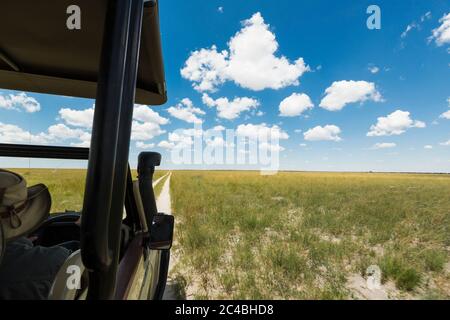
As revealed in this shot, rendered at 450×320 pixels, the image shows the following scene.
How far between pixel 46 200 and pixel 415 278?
4636 mm

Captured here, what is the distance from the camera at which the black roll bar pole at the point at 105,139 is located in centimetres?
52

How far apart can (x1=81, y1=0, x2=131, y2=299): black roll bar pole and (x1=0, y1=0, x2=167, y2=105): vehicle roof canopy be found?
0.81 ft

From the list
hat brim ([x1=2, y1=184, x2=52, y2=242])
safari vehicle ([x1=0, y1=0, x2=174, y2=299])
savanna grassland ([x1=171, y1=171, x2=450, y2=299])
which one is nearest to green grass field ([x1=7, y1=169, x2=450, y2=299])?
savanna grassland ([x1=171, y1=171, x2=450, y2=299])

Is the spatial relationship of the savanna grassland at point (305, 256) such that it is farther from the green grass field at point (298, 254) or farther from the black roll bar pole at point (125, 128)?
the black roll bar pole at point (125, 128)

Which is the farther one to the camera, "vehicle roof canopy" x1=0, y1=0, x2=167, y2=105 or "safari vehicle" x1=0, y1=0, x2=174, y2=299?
"vehicle roof canopy" x1=0, y1=0, x2=167, y2=105

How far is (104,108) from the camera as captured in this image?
1.75 ft

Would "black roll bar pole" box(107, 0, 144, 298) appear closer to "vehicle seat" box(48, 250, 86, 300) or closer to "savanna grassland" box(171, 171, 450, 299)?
"vehicle seat" box(48, 250, 86, 300)

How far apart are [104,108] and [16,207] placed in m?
0.56

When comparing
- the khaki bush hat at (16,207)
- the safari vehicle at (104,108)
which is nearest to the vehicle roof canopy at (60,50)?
the safari vehicle at (104,108)

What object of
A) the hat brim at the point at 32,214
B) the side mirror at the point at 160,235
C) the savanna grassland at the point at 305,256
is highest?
the hat brim at the point at 32,214

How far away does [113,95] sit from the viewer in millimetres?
542

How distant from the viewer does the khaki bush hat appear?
0.76m

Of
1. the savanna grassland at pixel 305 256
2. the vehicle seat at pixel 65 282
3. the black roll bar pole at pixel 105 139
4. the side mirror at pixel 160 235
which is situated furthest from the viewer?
the savanna grassland at pixel 305 256
